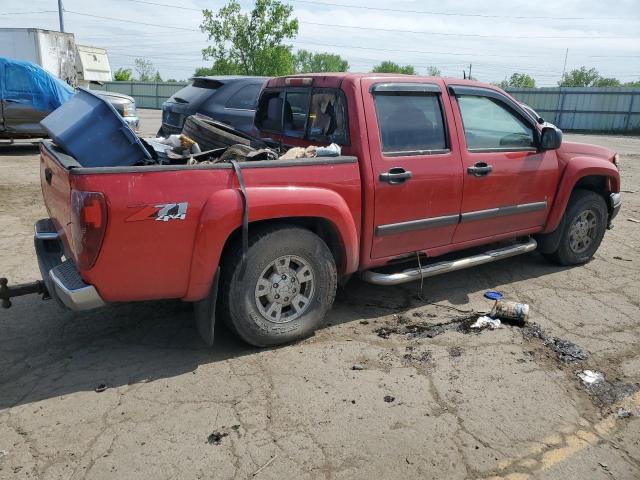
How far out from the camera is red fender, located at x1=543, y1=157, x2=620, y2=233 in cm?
515

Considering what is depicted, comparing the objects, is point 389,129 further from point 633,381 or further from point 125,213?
point 633,381

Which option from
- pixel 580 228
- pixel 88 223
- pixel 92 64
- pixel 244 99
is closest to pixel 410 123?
pixel 88 223

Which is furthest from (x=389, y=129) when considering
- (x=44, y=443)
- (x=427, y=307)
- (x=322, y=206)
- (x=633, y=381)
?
(x=44, y=443)

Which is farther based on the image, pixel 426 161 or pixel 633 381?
pixel 426 161

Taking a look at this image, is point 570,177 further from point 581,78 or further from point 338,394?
point 581,78

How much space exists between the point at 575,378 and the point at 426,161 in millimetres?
1854

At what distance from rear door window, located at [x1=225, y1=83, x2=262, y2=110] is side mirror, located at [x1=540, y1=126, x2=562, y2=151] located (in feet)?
15.5

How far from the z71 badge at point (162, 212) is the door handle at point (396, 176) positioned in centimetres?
Result: 150

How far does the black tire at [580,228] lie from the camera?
5457 millimetres

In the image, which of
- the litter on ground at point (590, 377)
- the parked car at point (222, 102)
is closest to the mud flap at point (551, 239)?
the litter on ground at point (590, 377)

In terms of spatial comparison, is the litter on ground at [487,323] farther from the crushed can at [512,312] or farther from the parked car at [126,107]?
the parked car at [126,107]

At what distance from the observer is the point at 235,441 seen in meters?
2.82

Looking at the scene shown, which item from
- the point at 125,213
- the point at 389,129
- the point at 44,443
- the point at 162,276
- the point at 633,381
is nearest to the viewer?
the point at 44,443

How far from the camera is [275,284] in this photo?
3688mm
